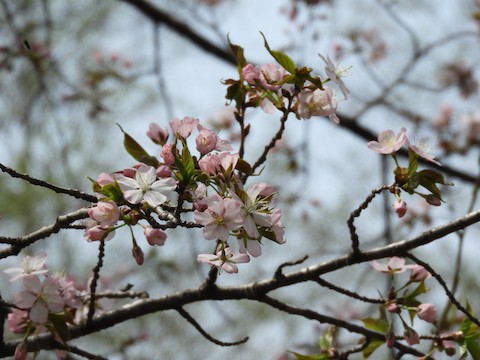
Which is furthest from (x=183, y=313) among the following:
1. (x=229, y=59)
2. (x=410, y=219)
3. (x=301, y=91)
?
(x=229, y=59)

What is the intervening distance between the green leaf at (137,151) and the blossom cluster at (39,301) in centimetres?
24

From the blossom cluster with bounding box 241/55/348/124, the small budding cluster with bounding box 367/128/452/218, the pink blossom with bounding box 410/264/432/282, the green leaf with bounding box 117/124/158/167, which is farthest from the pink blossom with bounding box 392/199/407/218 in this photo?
the green leaf with bounding box 117/124/158/167

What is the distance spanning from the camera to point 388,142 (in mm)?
1013

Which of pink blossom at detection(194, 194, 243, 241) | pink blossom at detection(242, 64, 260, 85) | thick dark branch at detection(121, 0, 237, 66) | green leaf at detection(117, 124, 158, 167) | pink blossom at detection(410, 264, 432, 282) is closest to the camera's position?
pink blossom at detection(194, 194, 243, 241)

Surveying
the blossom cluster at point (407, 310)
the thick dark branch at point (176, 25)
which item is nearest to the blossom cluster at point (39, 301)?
the blossom cluster at point (407, 310)

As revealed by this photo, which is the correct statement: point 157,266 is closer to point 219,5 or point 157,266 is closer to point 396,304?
point 219,5

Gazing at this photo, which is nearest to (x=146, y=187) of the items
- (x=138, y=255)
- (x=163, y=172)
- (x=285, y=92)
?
(x=163, y=172)

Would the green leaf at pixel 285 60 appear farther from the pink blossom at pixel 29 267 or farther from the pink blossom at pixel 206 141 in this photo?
the pink blossom at pixel 29 267

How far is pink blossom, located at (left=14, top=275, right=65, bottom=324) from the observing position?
3.20ft

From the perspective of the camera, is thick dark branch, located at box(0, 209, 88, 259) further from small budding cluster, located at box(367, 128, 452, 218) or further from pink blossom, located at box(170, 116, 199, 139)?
small budding cluster, located at box(367, 128, 452, 218)

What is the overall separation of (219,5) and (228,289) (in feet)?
9.41

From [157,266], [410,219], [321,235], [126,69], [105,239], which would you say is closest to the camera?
[105,239]

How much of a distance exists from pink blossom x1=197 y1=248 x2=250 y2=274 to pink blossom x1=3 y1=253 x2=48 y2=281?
0.28m

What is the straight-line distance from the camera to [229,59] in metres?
3.03
